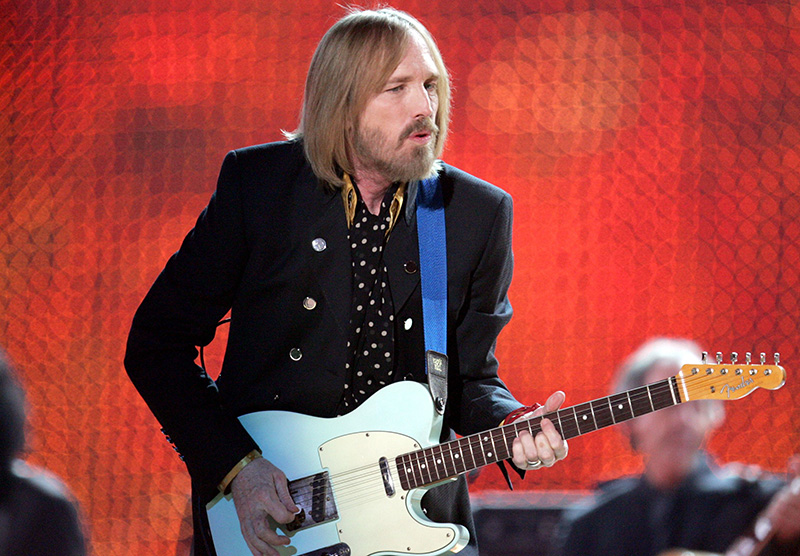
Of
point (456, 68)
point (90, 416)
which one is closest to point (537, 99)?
point (456, 68)

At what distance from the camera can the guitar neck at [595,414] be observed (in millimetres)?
1670

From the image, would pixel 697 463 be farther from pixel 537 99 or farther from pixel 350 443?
pixel 537 99

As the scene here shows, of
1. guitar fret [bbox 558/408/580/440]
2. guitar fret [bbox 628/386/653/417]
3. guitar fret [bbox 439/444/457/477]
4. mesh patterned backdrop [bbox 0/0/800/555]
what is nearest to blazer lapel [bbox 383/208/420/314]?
guitar fret [bbox 439/444/457/477]

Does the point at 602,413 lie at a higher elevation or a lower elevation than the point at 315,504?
higher

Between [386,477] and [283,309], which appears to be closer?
[386,477]

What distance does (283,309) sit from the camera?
2.06 m

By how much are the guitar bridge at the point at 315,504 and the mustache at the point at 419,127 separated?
839 millimetres

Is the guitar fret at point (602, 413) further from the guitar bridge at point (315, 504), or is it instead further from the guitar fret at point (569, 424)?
the guitar bridge at point (315, 504)

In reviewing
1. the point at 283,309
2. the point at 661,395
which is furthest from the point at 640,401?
the point at 283,309

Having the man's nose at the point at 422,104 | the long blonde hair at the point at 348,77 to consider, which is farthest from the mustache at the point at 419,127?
the long blonde hair at the point at 348,77

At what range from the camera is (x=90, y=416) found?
129 inches

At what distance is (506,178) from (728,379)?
1696mm

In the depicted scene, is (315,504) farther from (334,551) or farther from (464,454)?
(464,454)

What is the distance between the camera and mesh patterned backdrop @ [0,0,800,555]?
3.08 metres
